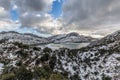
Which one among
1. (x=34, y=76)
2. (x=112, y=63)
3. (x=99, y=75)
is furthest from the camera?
(x=112, y=63)

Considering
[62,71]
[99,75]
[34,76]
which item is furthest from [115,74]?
[34,76]

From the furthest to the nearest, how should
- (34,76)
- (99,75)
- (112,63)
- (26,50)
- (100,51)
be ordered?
(100,51) < (26,50) < (112,63) < (99,75) < (34,76)

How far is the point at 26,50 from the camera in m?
134

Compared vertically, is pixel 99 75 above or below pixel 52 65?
below

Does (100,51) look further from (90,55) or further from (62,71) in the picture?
(62,71)

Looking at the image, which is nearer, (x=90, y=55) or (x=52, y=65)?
(x=52, y=65)

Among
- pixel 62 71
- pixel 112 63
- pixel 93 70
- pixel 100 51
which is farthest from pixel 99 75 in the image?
pixel 100 51

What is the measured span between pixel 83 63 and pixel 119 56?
2591 centimetres

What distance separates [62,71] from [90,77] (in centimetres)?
1802

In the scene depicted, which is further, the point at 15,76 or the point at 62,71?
the point at 62,71

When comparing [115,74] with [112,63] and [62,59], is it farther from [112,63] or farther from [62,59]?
[62,59]

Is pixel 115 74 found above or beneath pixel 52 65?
beneath

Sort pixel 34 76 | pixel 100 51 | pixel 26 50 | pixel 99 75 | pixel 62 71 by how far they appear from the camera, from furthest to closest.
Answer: pixel 100 51 → pixel 26 50 → pixel 99 75 → pixel 62 71 → pixel 34 76

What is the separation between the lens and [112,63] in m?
121
